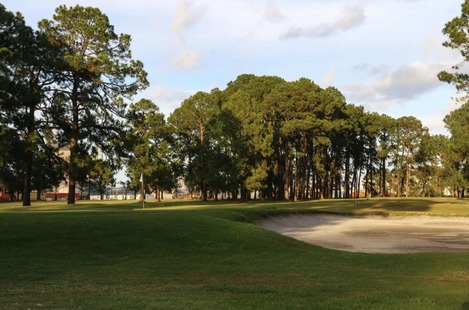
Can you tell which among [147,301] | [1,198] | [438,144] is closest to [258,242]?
[147,301]

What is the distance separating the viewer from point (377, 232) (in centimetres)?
3384

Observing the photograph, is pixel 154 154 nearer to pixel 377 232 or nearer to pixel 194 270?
pixel 377 232

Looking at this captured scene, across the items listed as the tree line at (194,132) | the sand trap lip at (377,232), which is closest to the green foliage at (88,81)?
the tree line at (194,132)

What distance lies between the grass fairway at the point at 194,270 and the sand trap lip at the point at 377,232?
581 centimetres

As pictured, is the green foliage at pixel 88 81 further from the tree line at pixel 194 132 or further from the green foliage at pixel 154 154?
the green foliage at pixel 154 154

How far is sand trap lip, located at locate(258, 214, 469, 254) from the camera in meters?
25.6

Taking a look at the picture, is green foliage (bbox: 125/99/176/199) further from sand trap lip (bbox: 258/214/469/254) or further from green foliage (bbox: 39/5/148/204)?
sand trap lip (bbox: 258/214/469/254)

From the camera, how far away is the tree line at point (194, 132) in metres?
43.5

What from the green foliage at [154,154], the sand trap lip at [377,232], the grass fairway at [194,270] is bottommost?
the sand trap lip at [377,232]

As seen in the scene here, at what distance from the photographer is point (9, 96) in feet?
132

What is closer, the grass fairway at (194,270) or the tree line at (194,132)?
the grass fairway at (194,270)

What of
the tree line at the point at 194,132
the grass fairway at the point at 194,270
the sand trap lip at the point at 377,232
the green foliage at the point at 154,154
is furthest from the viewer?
the green foliage at the point at 154,154

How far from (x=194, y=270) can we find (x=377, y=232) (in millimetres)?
21604

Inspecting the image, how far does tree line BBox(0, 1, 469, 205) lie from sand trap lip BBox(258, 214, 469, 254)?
11.4 meters
